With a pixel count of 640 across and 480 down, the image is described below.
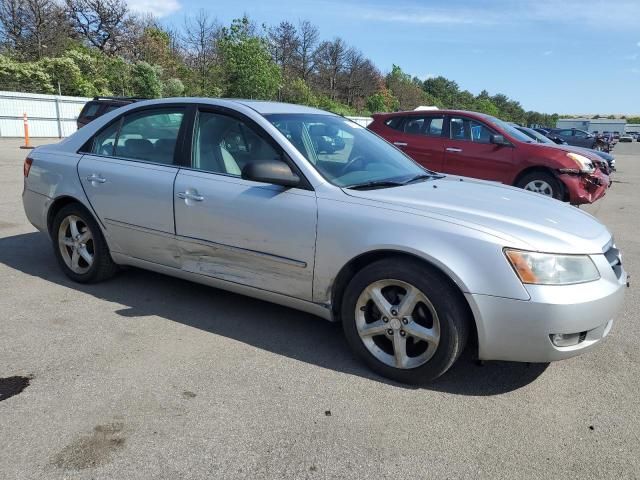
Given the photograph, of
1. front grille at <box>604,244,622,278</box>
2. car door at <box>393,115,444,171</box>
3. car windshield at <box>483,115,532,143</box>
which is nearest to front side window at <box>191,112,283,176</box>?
front grille at <box>604,244,622,278</box>

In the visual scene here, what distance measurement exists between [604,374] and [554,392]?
18.9 inches

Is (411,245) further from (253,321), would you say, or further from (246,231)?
(253,321)

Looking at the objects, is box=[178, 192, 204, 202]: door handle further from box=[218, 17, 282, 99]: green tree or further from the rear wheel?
box=[218, 17, 282, 99]: green tree

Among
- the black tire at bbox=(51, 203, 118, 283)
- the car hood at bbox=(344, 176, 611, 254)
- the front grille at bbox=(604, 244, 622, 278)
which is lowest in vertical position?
the black tire at bbox=(51, 203, 118, 283)

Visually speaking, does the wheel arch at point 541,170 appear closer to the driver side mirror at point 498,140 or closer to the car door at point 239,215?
the driver side mirror at point 498,140

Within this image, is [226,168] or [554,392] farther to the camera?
[226,168]

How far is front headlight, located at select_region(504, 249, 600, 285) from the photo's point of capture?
283 centimetres

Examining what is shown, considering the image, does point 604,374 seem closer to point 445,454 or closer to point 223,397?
point 445,454

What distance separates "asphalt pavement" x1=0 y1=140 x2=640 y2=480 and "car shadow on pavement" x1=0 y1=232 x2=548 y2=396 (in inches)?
0.7

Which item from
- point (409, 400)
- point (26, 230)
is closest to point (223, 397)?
point (409, 400)

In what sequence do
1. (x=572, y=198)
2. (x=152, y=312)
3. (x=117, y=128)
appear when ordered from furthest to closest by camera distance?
1. (x=572, y=198)
2. (x=117, y=128)
3. (x=152, y=312)

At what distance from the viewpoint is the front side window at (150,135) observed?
4.19 metres

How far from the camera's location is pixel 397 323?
315 cm

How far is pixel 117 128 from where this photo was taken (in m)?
4.57
